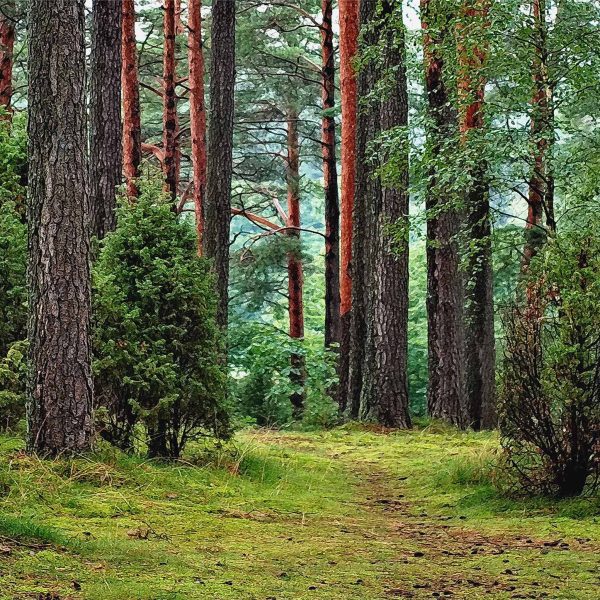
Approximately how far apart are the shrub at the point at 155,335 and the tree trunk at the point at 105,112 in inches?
142

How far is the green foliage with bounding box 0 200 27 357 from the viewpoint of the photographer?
27.6ft

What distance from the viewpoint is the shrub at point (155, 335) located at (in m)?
7.30

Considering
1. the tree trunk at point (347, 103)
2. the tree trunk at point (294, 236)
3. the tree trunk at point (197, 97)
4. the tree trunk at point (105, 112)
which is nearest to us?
the tree trunk at point (105, 112)

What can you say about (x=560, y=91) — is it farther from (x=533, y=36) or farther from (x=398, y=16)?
(x=398, y=16)

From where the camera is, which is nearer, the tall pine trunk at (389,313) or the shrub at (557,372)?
the shrub at (557,372)

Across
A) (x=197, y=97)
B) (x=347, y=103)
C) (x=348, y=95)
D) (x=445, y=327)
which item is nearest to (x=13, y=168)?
(x=445, y=327)

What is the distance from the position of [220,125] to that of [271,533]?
933 centimetres

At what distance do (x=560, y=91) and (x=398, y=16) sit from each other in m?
2.02

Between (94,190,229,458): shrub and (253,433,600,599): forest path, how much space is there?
5.35 feet

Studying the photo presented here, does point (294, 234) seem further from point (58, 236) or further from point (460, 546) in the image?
point (460, 546)

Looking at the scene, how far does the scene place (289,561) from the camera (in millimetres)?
4820

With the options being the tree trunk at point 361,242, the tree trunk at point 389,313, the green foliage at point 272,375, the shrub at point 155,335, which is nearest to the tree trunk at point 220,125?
the tree trunk at point 361,242

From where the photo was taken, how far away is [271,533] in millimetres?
5637

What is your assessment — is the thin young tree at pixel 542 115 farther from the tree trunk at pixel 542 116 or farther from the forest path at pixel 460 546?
the forest path at pixel 460 546
